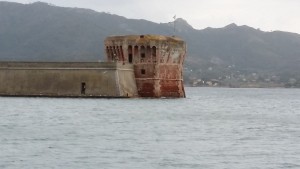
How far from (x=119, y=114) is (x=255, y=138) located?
16480 mm

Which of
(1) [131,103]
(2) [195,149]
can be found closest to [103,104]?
(1) [131,103]

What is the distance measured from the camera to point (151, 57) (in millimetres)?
75312

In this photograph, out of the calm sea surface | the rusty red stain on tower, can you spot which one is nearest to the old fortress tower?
the rusty red stain on tower

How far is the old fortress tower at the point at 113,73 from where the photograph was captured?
72.8m

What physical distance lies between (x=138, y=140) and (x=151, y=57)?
124ft

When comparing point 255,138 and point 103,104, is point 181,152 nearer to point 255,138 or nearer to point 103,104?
point 255,138

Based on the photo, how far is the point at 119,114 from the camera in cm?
5581

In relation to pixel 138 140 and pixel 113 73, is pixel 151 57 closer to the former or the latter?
pixel 113 73

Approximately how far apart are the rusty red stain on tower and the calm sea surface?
14910 millimetres

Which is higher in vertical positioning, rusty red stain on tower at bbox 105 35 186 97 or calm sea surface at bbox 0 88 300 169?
rusty red stain on tower at bbox 105 35 186 97

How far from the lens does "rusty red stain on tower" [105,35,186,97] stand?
75062 millimetres

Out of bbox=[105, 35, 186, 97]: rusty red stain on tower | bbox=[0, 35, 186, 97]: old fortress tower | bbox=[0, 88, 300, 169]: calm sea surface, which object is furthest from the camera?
bbox=[105, 35, 186, 97]: rusty red stain on tower

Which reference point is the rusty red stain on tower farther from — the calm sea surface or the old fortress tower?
the calm sea surface

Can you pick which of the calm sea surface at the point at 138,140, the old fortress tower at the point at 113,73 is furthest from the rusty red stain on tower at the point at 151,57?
the calm sea surface at the point at 138,140
